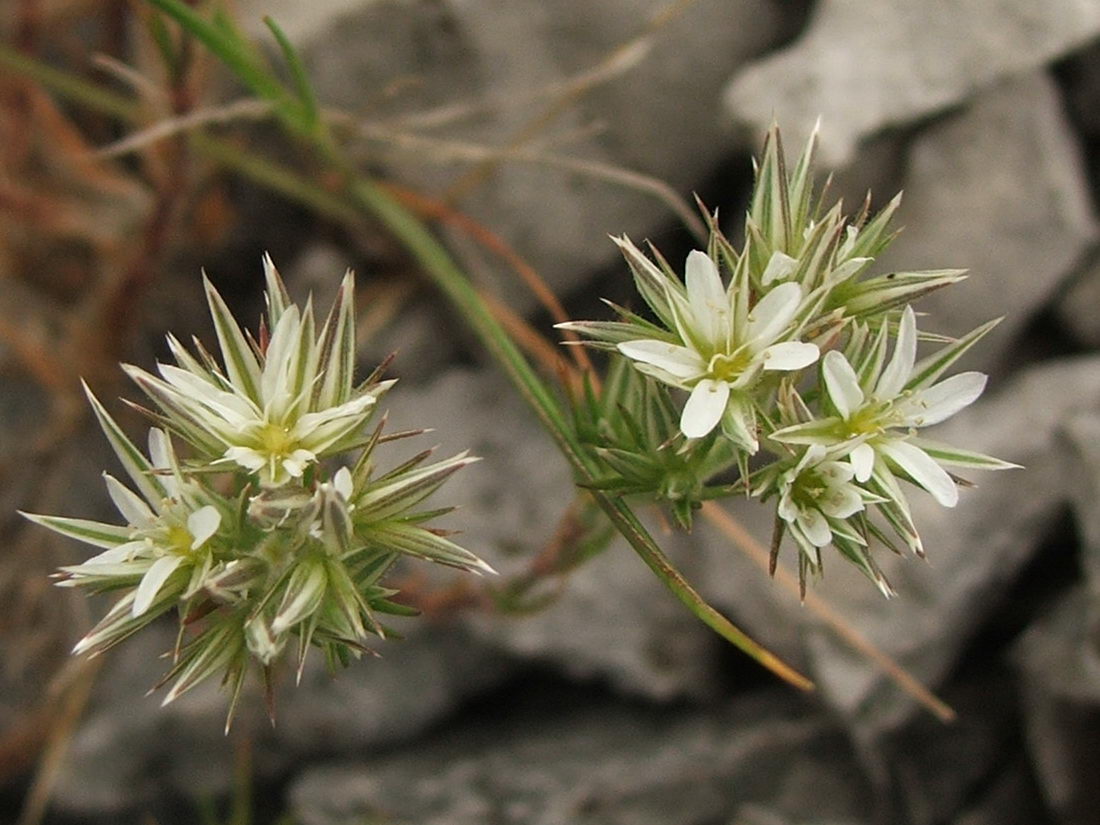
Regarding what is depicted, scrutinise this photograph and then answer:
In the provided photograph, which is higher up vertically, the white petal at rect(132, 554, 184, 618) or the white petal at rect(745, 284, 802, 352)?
the white petal at rect(132, 554, 184, 618)

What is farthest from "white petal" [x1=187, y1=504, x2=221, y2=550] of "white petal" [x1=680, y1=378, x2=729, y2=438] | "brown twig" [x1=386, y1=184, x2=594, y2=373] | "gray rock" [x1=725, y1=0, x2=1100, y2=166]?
"gray rock" [x1=725, y1=0, x2=1100, y2=166]

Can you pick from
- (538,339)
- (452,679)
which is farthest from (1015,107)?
(452,679)

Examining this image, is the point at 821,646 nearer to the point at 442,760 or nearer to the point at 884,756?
the point at 884,756

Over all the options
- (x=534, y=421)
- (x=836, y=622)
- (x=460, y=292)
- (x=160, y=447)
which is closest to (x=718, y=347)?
(x=160, y=447)

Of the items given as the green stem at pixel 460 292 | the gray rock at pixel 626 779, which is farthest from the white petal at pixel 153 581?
the gray rock at pixel 626 779

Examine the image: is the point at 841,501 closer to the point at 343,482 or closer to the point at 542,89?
the point at 343,482

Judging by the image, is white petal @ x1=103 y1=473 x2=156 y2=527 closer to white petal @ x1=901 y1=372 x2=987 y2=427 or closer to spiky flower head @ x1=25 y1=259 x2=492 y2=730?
spiky flower head @ x1=25 y1=259 x2=492 y2=730
